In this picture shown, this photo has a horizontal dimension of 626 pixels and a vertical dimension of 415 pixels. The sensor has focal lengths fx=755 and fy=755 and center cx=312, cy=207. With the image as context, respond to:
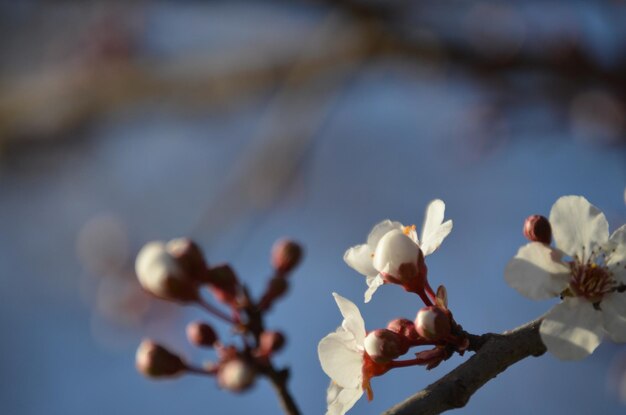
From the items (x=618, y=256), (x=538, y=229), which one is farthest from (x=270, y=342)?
(x=618, y=256)

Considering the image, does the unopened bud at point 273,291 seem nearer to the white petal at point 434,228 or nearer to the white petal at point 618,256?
the white petal at point 434,228

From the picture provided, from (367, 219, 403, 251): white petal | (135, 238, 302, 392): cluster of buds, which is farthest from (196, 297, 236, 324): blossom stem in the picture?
(367, 219, 403, 251): white petal

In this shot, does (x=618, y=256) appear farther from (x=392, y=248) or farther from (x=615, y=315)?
(x=392, y=248)

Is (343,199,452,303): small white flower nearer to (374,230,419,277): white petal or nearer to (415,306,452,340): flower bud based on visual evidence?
(374,230,419,277): white petal

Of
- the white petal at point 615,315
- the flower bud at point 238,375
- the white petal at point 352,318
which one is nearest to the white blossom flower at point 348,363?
the white petal at point 352,318

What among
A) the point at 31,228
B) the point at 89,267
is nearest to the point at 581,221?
the point at 89,267

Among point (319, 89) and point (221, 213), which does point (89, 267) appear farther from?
point (319, 89)
